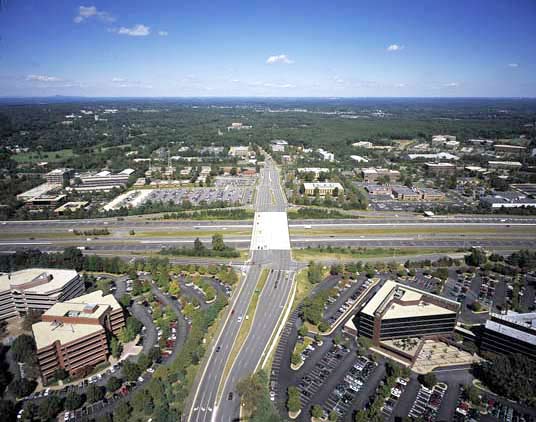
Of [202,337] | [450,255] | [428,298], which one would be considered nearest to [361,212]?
[450,255]

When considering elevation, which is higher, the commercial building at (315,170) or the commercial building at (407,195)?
the commercial building at (315,170)

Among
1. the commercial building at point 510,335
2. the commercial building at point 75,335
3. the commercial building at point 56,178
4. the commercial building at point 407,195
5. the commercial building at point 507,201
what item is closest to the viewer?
the commercial building at point 75,335

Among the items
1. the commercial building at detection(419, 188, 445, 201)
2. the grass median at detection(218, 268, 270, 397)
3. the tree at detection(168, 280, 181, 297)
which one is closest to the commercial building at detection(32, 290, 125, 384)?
the tree at detection(168, 280, 181, 297)

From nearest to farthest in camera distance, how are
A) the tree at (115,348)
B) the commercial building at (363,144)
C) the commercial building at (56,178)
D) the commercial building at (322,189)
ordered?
the tree at (115,348) < the commercial building at (322,189) < the commercial building at (56,178) < the commercial building at (363,144)

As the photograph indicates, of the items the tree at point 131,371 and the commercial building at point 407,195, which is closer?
the tree at point 131,371

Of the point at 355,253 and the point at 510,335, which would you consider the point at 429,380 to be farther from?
the point at 355,253

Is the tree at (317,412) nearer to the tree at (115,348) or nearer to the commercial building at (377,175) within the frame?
the tree at (115,348)

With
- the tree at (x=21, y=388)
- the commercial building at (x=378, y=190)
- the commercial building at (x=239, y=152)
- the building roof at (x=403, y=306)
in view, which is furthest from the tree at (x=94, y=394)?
the commercial building at (x=239, y=152)
